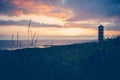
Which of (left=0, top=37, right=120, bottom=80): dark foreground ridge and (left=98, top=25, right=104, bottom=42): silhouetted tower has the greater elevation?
(left=98, top=25, right=104, bottom=42): silhouetted tower

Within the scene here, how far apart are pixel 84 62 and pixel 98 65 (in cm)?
429

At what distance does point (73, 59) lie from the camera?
252 ft

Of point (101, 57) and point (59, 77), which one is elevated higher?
point (101, 57)

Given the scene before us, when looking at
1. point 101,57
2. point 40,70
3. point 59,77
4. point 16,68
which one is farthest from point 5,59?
point 101,57

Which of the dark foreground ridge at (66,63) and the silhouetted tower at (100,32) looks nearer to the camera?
the dark foreground ridge at (66,63)

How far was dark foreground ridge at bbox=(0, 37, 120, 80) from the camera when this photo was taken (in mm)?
69500

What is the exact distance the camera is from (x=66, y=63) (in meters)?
75.9

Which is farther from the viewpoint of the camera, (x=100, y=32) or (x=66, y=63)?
(x=100, y=32)

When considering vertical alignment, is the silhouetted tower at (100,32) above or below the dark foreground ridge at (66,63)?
above

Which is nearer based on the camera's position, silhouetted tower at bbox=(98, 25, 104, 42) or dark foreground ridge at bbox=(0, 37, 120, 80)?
dark foreground ridge at bbox=(0, 37, 120, 80)

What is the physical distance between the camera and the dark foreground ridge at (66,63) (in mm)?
69500

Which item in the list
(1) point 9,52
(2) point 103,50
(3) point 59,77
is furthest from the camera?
(1) point 9,52

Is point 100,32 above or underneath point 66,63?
above

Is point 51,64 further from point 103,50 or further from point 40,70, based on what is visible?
point 103,50
